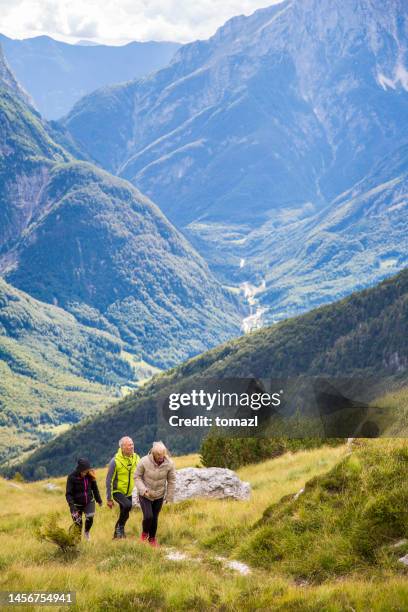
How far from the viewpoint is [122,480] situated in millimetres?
25469

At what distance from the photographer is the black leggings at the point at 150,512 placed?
80.1 feet

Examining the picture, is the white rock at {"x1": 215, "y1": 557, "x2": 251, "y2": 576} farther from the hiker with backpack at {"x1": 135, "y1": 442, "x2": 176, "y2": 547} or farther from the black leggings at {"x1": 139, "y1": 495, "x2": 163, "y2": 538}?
the black leggings at {"x1": 139, "y1": 495, "x2": 163, "y2": 538}

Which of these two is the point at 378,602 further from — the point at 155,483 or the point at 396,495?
the point at 155,483

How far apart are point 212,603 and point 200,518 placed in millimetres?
9303

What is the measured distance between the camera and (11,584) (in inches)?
773

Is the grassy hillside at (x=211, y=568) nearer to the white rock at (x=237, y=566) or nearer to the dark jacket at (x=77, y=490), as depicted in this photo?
the white rock at (x=237, y=566)

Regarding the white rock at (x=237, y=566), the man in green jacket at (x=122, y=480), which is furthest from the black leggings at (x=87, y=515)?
the white rock at (x=237, y=566)

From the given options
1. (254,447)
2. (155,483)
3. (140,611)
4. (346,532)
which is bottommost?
(140,611)

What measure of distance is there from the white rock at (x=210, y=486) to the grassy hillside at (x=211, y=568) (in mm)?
1769

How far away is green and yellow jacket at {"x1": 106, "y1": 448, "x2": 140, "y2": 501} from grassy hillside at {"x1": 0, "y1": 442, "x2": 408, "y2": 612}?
1.69 metres

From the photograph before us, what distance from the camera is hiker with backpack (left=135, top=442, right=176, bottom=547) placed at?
79.0ft

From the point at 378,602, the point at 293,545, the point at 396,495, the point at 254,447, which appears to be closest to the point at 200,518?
the point at 293,545

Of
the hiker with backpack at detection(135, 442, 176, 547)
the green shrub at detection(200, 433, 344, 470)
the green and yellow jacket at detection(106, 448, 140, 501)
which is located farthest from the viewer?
the green shrub at detection(200, 433, 344, 470)

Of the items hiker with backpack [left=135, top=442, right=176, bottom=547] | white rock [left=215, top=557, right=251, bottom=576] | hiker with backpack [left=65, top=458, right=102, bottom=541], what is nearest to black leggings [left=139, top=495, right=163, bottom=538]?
hiker with backpack [left=135, top=442, right=176, bottom=547]
